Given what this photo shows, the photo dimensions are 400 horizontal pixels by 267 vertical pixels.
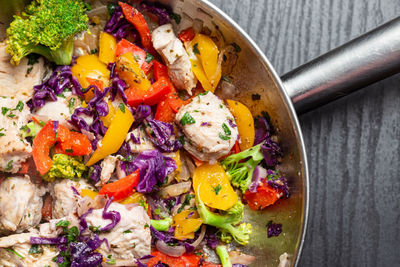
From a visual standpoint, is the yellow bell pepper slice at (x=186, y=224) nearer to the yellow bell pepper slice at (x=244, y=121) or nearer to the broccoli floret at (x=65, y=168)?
the yellow bell pepper slice at (x=244, y=121)

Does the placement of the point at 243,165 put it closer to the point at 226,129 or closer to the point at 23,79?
the point at 226,129

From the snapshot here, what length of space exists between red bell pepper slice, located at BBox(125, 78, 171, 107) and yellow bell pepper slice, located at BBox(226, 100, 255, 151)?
1.82 ft

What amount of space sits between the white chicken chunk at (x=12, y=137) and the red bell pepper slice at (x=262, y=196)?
168 cm

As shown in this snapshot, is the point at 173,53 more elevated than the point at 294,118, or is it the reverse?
the point at 173,53

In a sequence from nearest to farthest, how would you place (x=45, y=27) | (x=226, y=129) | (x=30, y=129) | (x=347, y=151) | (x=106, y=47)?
(x=45, y=27) → (x=30, y=129) → (x=226, y=129) → (x=106, y=47) → (x=347, y=151)

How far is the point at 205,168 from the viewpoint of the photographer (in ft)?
9.94

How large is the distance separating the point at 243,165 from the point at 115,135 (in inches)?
40.2

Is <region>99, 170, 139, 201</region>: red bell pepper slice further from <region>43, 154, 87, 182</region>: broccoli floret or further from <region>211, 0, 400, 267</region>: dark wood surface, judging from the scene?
<region>211, 0, 400, 267</region>: dark wood surface

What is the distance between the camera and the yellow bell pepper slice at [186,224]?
294 cm

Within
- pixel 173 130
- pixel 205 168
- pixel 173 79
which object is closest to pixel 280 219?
pixel 205 168

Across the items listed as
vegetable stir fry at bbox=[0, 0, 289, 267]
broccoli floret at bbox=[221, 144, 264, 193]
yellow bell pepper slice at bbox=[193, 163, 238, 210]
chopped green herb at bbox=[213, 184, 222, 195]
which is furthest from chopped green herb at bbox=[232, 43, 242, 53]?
chopped green herb at bbox=[213, 184, 222, 195]

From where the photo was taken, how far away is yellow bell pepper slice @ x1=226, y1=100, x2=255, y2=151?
309 cm

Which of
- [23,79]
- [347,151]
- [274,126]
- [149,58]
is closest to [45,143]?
[23,79]

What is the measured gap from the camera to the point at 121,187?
9.30ft
